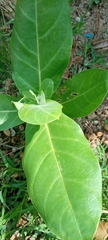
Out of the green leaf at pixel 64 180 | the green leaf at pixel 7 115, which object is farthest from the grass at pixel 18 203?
the green leaf at pixel 64 180

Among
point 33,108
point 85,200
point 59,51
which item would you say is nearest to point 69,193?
point 85,200

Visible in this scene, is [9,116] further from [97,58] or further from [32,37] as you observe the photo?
[97,58]

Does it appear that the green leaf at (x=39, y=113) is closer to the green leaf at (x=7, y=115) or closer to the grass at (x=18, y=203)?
the green leaf at (x=7, y=115)

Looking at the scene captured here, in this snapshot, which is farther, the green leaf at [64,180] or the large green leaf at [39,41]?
the large green leaf at [39,41]

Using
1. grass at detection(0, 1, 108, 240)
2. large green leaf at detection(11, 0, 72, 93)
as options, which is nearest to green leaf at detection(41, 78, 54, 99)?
large green leaf at detection(11, 0, 72, 93)

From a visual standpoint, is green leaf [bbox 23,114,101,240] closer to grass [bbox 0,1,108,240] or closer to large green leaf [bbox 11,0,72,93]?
large green leaf [bbox 11,0,72,93]

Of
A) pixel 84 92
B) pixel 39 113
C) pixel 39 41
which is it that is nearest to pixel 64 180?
pixel 39 113

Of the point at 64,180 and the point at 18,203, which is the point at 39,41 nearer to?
the point at 64,180
